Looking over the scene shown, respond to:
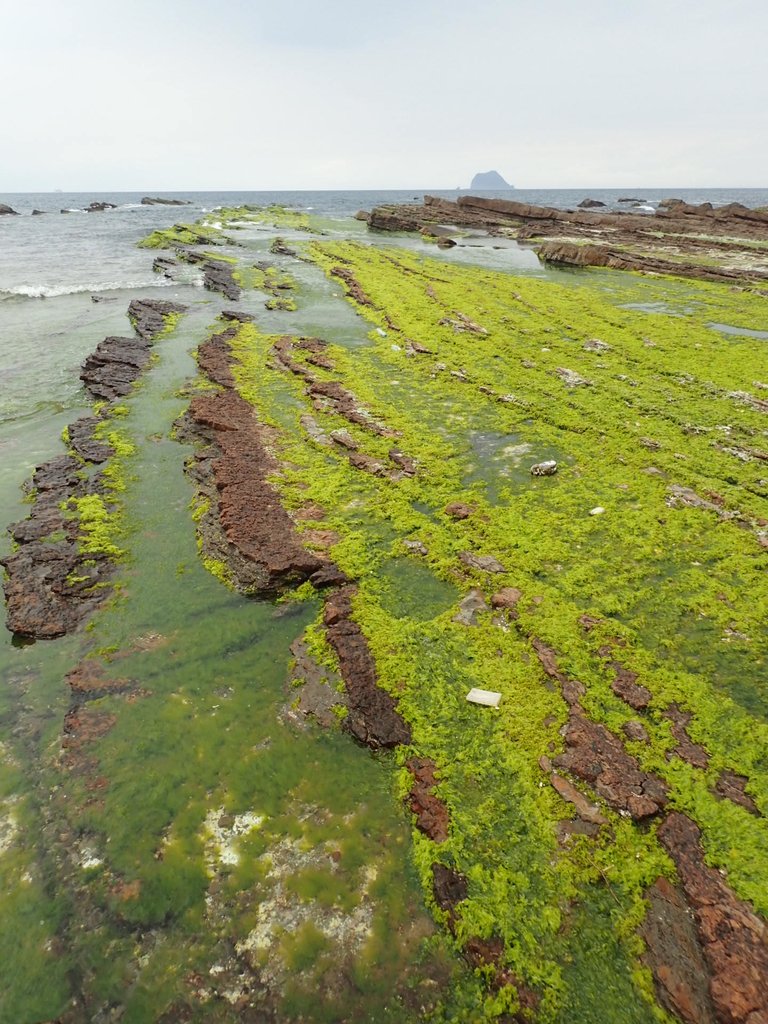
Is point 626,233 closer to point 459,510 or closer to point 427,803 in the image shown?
point 459,510

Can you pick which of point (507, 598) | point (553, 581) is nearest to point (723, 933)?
point (507, 598)

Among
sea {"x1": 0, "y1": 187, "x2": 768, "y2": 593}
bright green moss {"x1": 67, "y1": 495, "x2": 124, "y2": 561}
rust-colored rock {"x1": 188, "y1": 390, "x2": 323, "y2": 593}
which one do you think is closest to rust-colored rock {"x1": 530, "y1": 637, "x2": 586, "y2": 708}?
rust-colored rock {"x1": 188, "y1": 390, "x2": 323, "y2": 593}

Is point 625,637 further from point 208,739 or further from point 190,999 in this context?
point 190,999

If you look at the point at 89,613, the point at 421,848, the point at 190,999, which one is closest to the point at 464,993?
the point at 421,848

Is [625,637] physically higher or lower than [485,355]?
lower

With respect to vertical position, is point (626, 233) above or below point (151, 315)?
above

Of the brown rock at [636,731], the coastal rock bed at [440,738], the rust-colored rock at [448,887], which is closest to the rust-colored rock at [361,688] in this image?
the coastal rock bed at [440,738]

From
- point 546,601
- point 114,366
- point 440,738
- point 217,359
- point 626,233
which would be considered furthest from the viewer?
point 626,233

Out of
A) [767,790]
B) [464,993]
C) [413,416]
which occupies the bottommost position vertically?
[464,993]

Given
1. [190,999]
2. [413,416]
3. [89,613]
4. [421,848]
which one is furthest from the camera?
[413,416]
